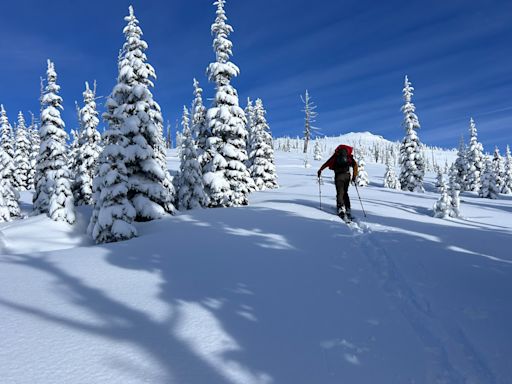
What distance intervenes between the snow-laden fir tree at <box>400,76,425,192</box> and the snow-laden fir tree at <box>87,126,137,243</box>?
38.8 m

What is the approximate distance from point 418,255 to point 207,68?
19.9 m

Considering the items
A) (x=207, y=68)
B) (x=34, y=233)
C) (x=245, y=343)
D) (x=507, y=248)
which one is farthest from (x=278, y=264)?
(x=207, y=68)

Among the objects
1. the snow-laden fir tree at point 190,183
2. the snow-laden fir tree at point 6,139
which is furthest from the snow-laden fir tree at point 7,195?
the snow-laden fir tree at point 190,183

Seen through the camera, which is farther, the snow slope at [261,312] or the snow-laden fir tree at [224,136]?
the snow-laden fir tree at [224,136]

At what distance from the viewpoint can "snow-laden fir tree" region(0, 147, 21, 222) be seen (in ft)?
89.5

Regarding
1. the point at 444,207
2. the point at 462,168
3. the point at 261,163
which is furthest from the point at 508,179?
the point at 444,207

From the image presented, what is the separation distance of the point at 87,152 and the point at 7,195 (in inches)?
384

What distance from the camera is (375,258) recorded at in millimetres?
7309

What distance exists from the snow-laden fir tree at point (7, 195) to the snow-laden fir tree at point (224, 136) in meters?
16.9

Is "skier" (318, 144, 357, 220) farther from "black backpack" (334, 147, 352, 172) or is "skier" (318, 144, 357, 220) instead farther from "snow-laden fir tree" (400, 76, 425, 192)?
"snow-laden fir tree" (400, 76, 425, 192)

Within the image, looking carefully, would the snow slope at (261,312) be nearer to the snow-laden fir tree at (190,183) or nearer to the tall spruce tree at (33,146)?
the snow-laden fir tree at (190,183)

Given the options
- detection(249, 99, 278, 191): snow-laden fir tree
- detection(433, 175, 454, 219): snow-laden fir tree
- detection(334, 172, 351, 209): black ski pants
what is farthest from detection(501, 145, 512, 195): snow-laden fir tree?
detection(334, 172, 351, 209): black ski pants

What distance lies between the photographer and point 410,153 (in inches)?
1795

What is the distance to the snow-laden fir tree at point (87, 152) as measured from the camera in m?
30.7
